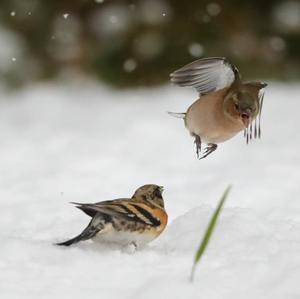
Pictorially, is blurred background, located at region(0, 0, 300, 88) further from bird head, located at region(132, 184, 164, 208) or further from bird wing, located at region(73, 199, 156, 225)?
bird wing, located at region(73, 199, 156, 225)

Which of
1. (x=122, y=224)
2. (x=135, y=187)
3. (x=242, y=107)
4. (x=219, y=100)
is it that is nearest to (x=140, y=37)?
(x=135, y=187)

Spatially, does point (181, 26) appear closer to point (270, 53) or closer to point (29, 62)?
point (270, 53)

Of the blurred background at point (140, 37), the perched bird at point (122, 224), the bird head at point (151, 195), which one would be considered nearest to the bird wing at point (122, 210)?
the perched bird at point (122, 224)

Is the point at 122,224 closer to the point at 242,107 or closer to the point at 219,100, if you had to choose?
the point at 219,100

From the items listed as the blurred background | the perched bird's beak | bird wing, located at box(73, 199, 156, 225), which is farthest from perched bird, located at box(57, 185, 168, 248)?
the blurred background

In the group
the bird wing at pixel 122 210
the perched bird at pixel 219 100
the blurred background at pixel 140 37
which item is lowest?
the blurred background at pixel 140 37

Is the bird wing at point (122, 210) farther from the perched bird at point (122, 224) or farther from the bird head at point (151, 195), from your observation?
the bird head at point (151, 195)

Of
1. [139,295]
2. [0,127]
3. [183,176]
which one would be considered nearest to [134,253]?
[139,295]
